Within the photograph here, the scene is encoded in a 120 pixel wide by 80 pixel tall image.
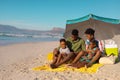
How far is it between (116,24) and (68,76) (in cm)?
422

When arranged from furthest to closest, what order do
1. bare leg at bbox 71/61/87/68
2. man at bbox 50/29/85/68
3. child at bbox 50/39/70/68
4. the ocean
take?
the ocean
man at bbox 50/29/85/68
child at bbox 50/39/70/68
bare leg at bbox 71/61/87/68

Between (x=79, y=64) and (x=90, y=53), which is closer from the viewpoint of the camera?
(x=79, y=64)

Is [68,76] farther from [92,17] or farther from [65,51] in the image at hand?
[92,17]

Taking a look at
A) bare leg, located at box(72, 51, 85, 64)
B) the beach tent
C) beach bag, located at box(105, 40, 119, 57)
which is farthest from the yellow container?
bare leg, located at box(72, 51, 85, 64)

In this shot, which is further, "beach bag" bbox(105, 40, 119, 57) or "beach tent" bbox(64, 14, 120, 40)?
"beach tent" bbox(64, 14, 120, 40)

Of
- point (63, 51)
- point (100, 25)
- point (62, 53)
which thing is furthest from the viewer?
point (100, 25)

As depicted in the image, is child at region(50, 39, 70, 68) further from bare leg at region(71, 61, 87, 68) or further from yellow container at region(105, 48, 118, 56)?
yellow container at region(105, 48, 118, 56)

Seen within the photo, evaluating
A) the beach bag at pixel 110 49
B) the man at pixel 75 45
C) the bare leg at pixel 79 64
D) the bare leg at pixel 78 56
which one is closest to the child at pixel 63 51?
the man at pixel 75 45

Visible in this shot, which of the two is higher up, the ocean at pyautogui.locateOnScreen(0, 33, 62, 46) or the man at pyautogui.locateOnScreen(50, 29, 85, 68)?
the man at pyautogui.locateOnScreen(50, 29, 85, 68)

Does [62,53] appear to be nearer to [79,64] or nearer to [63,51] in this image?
[63,51]

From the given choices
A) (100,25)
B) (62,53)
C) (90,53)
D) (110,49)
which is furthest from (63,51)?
(100,25)

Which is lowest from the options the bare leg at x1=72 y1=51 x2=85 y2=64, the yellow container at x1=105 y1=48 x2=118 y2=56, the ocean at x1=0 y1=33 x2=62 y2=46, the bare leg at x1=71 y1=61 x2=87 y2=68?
the ocean at x1=0 y1=33 x2=62 y2=46

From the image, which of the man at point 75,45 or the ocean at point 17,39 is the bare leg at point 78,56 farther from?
the ocean at point 17,39

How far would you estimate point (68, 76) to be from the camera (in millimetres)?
6023
